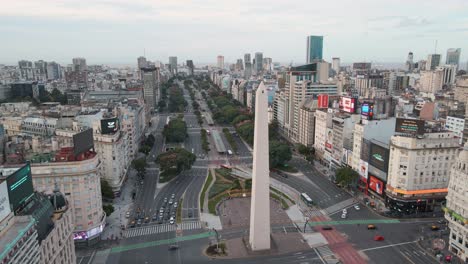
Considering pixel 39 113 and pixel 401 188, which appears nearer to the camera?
pixel 401 188

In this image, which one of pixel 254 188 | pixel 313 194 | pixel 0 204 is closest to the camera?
pixel 0 204

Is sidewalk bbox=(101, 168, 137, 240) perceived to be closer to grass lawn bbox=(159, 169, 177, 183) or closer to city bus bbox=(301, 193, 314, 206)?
grass lawn bbox=(159, 169, 177, 183)

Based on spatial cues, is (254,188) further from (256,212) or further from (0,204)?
(0,204)

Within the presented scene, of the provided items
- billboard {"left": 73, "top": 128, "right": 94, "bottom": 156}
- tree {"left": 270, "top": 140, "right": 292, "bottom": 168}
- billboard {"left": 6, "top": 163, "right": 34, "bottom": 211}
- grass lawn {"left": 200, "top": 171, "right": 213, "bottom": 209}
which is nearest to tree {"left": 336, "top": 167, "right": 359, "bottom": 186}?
tree {"left": 270, "top": 140, "right": 292, "bottom": 168}

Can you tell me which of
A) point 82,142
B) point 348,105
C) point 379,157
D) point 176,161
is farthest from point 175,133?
point 379,157

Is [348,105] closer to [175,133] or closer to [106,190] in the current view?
[175,133]

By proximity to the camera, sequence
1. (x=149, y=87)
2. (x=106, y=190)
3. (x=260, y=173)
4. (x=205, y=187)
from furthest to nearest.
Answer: (x=149, y=87) → (x=205, y=187) → (x=106, y=190) → (x=260, y=173)

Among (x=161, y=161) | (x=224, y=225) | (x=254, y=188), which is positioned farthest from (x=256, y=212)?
(x=161, y=161)
